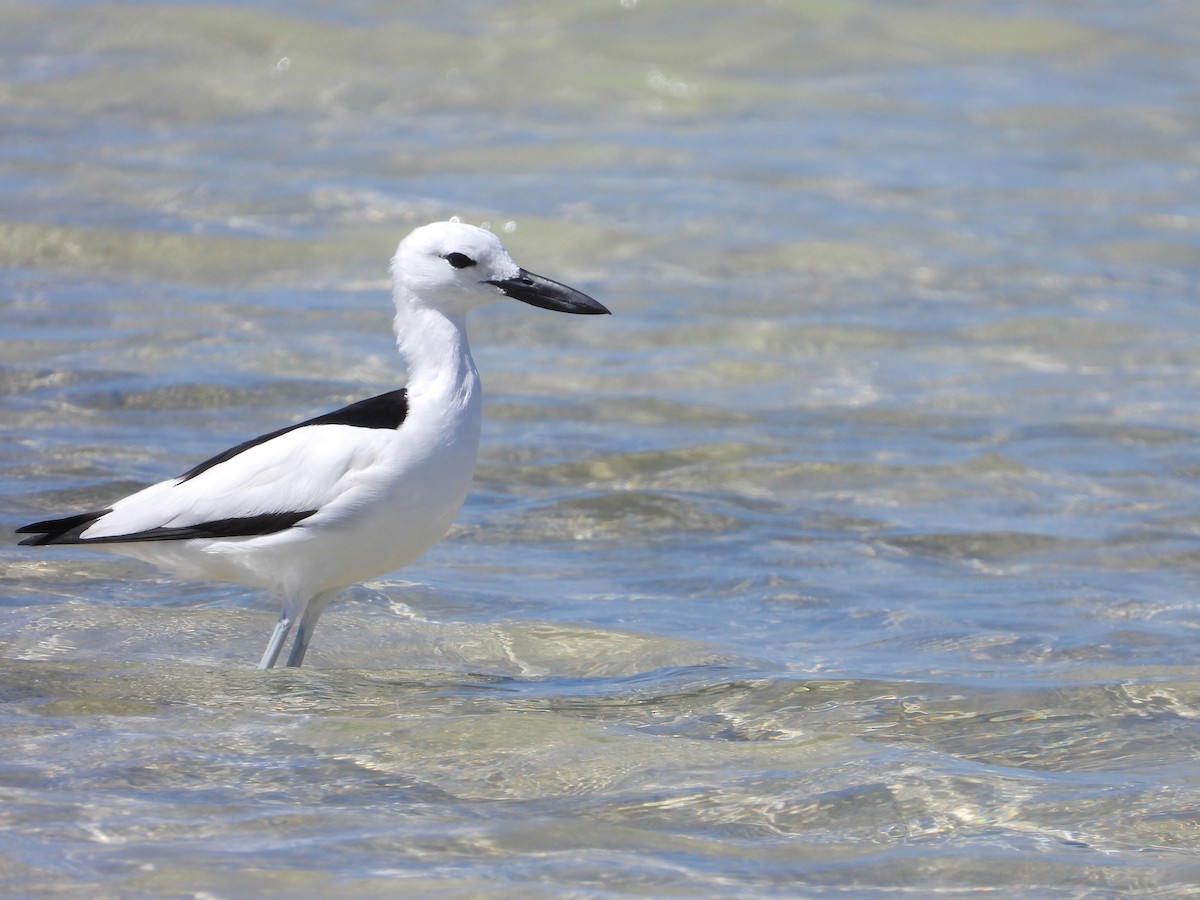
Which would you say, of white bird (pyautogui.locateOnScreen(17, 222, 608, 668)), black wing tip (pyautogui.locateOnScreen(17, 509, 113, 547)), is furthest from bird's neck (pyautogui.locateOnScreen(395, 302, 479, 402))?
black wing tip (pyautogui.locateOnScreen(17, 509, 113, 547))

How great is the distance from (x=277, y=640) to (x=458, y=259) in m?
1.38

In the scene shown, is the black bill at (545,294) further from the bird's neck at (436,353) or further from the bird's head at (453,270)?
the bird's neck at (436,353)

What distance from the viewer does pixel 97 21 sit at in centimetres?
1755

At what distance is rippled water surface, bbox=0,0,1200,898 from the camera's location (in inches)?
185

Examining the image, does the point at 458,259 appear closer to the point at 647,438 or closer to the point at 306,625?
the point at 306,625

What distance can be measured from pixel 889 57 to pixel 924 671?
1239cm

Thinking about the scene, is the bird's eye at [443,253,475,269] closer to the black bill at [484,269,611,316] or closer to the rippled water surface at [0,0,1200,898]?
the black bill at [484,269,611,316]

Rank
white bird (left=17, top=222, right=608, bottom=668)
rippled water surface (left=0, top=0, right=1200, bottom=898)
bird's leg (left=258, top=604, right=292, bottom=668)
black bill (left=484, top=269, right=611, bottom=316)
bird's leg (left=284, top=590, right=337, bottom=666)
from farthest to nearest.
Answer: black bill (left=484, top=269, right=611, bottom=316) → bird's leg (left=284, top=590, right=337, bottom=666) → bird's leg (left=258, top=604, right=292, bottom=668) → white bird (left=17, top=222, right=608, bottom=668) → rippled water surface (left=0, top=0, right=1200, bottom=898)

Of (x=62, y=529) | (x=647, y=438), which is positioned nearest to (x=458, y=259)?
(x=62, y=529)

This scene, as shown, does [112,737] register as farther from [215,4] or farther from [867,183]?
[215,4]

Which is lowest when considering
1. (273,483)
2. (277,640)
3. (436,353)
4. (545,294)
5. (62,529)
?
(277,640)

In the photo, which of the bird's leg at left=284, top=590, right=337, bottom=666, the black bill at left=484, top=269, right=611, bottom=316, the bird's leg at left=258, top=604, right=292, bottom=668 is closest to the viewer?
the bird's leg at left=258, top=604, right=292, bottom=668

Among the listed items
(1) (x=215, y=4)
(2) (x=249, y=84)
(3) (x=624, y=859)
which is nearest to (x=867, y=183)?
(2) (x=249, y=84)

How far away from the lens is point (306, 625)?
5980mm
